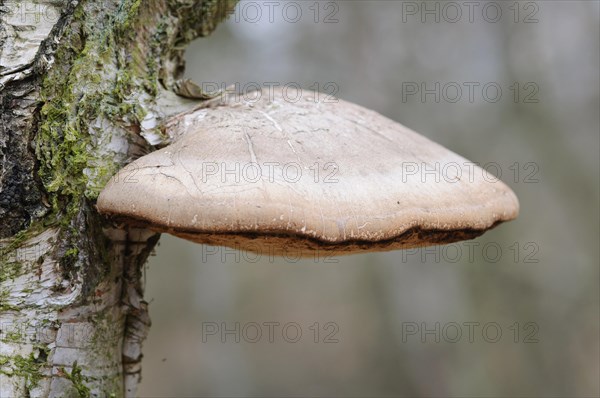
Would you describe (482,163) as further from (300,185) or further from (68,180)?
(68,180)

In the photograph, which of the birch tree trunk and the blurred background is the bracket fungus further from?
the blurred background

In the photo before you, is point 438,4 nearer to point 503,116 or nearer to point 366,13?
point 366,13

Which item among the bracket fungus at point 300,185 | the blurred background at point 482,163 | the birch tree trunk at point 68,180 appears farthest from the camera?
the blurred background at point 482,163

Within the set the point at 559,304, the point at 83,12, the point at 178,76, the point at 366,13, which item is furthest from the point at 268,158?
the point at 366,13

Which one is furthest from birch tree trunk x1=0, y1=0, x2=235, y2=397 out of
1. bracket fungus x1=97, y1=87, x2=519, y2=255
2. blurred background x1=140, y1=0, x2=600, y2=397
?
blurred background x1=140, y1=0, x2=600, y2=397

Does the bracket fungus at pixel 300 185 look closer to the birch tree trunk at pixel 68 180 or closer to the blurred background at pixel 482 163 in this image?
the birch tree trunk at pixel 68 180

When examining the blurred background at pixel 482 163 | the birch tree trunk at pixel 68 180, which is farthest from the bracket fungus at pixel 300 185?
the blurred background at pixel 482 163
